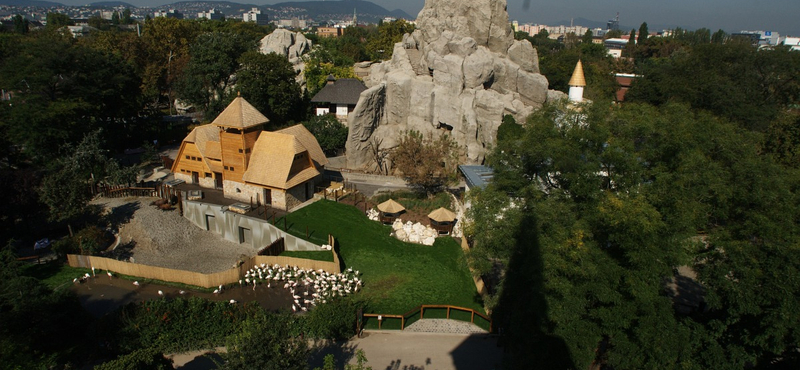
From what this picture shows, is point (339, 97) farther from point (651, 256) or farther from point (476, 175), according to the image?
point (651, 256)

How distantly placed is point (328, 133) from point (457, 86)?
13.0 meters

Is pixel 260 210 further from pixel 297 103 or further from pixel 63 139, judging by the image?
pixel 297 103

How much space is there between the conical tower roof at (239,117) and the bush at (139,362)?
60.9ft

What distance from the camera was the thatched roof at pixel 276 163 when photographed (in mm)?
31125

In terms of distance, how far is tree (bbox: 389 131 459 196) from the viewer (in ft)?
116

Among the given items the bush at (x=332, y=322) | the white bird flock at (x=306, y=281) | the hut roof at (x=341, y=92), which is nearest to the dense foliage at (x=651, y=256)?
the bush at (x=332, y=322)

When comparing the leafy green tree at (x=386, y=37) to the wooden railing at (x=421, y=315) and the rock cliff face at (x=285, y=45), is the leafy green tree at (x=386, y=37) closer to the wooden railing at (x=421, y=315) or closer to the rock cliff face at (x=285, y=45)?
the rock cliff face at (x=285, y=45)

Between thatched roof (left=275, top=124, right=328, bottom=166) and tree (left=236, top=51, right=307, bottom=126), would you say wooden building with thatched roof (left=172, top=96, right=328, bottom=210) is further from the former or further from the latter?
tree (left=236, top=51, right=307, bottom=126)

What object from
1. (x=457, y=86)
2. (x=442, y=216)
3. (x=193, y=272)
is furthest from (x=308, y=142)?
(x=457, y=86)

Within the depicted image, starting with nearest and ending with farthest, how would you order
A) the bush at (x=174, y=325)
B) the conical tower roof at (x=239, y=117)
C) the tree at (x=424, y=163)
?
the bush at (x=174, y=325)
the conical tower roof at (x=239, y=117)
the tree at (x=424, y=163)

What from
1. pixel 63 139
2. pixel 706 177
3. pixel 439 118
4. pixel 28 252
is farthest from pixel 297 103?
pixel 706 177

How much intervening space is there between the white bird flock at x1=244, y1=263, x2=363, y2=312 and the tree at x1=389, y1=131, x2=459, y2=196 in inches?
470

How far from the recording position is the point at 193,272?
24.2 metres

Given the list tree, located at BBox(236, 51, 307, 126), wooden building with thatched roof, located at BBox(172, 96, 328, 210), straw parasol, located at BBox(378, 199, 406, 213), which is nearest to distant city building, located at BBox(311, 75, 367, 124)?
tree, located at BBox(236, 51, 307, 126)
